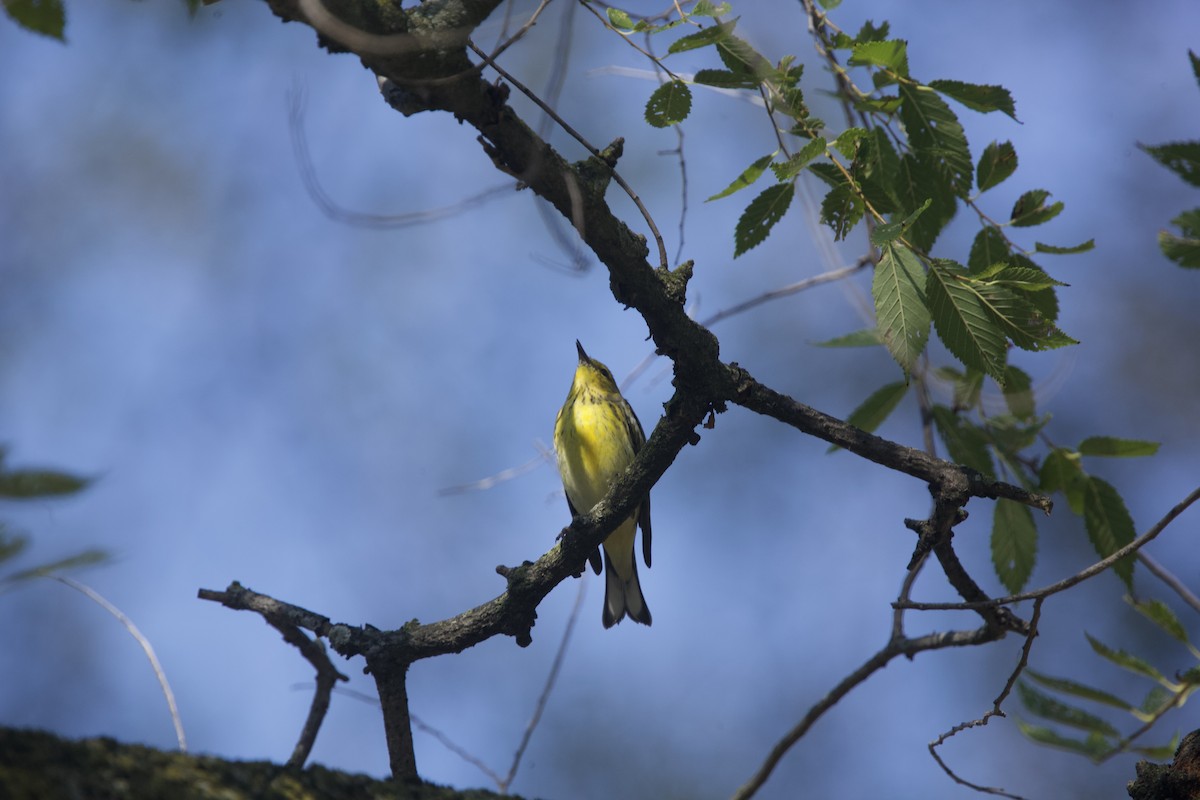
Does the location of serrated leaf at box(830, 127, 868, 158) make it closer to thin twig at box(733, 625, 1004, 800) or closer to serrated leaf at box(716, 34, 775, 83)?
serrated leaf at box(716, 34, 775, 83)

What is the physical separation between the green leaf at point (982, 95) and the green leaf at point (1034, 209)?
36 cm

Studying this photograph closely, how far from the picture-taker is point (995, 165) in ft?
10.5

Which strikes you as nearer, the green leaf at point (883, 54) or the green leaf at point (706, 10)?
the green leaf at point (706, 10)

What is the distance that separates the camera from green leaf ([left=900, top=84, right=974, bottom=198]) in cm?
300

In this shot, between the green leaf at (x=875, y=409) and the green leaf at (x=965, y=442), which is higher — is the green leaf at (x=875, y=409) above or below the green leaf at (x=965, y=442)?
above

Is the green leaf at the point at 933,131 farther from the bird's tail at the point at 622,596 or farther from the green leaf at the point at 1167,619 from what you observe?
the bird's tail at the point at 622,596

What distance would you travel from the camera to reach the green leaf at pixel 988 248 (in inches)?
132

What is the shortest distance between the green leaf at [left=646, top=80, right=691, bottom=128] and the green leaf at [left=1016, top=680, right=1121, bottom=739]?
234cm

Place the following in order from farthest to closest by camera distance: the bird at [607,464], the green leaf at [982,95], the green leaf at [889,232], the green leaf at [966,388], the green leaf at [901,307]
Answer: the bird at [607,464] < the green leaf at [966,388] < the green leaf at [982,95] < the green leaf at [901,307] < the green leaf at [889,232]

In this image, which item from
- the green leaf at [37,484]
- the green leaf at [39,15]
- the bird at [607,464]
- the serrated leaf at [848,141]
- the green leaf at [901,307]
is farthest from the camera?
the bird at [607,464]

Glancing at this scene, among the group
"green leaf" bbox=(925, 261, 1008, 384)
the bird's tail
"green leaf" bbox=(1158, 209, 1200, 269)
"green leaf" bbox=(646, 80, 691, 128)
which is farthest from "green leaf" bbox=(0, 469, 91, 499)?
the bird's tail

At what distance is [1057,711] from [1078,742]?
0.41 ft

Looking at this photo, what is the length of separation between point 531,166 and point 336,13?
631 mm

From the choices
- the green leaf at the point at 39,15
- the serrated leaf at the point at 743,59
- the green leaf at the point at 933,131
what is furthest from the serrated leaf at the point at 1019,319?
the green leaf at the point at 39,15
